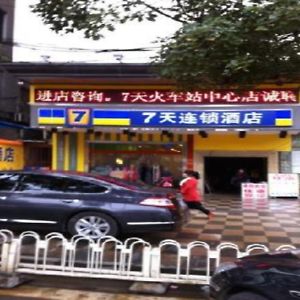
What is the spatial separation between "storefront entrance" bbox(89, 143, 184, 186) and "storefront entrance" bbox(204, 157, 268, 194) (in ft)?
5.00

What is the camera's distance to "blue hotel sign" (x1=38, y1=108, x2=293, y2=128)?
1972 cm

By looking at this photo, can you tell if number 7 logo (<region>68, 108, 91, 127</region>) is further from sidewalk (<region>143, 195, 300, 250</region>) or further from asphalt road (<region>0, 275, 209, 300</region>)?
asphalt road (<region>0, 275, 209, 300</region>)

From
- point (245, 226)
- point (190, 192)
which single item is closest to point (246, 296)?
point (245, 226)

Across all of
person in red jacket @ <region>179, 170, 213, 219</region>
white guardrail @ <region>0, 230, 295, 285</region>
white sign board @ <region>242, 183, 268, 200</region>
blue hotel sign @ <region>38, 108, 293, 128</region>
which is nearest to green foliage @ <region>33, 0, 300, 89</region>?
white guardrail @ <region>0, 230, 295, 285</region>

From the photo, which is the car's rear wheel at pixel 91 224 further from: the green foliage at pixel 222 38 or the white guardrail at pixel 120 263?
the green foliage at pixel 222 38

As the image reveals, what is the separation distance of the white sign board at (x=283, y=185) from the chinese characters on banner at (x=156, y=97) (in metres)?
2.93

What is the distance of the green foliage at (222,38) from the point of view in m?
7.00

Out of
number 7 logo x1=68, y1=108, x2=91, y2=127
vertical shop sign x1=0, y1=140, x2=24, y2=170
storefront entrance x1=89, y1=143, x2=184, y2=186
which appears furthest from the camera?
vertical shop sign x1=0, y1=140, x2=24, y2=170

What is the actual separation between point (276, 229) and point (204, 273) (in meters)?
5.05

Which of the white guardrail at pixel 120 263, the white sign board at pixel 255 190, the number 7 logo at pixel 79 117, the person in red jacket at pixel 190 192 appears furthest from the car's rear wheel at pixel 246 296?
the white sign board at pixel 255 190

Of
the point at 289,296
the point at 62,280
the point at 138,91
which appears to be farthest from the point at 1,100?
the point at 289,296

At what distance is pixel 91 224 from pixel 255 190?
38.6 ft

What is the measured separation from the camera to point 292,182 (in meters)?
21.1

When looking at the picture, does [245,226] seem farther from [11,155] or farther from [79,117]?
[11,155]
